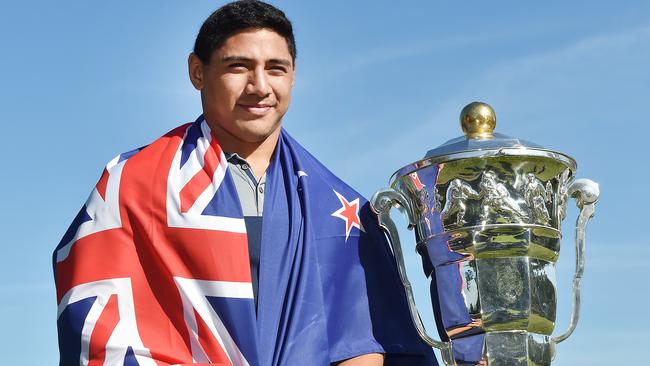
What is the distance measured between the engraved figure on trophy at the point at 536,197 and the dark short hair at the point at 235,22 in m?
1.32

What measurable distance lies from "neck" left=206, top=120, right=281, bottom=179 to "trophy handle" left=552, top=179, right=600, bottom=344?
4.74 feet

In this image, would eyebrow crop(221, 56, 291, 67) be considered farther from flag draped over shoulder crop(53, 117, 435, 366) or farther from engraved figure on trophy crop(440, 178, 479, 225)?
engraved figure on trophy crop(440, 178, 479, 225)

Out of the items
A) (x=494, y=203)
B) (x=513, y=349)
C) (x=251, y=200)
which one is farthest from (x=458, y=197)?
(x=251, y=200)

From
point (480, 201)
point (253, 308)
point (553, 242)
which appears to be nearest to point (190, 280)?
point (253, 308)

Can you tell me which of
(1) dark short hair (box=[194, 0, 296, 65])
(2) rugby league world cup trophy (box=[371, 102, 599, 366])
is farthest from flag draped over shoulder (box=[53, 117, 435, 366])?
(1) dark short hair (box=[194, 0, 296, 65])

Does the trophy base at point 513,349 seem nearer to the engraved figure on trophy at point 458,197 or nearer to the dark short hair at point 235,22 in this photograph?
the engraved figure on trophy at point 458,197

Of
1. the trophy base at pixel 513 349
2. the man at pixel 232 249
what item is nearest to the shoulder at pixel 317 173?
the man at pixel 232 249

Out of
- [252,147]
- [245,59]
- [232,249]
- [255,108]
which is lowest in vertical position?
[232,249]

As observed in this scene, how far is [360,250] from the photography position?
529 centimetres

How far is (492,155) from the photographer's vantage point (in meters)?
4.89

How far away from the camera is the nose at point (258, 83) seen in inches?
199

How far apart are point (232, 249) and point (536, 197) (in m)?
1.39

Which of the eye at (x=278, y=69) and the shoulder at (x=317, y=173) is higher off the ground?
the eye at (x=278, y=69)

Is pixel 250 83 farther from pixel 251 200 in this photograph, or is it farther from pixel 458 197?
pixel 458 197
